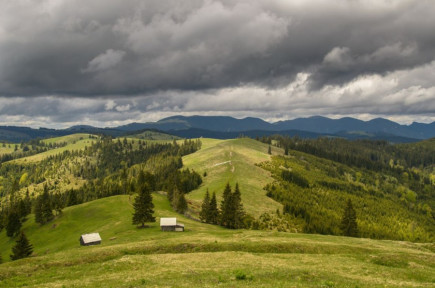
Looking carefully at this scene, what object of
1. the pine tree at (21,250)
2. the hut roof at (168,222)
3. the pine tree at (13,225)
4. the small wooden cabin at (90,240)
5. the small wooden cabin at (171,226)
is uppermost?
the hut roof at (168,222)

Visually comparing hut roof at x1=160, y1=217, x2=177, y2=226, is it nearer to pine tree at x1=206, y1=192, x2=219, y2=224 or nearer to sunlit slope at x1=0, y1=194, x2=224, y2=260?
sunlit slope at x1=0, y1=194, x2=224, y2=260

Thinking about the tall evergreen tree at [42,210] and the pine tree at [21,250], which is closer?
the pine tree at [21,250]

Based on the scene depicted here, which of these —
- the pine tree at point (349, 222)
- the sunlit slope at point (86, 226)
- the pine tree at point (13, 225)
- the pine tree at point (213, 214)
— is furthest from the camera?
the pine tree at point (13, 225)

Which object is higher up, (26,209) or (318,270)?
(318,270)

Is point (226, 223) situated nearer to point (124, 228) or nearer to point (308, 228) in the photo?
point (124, 228)

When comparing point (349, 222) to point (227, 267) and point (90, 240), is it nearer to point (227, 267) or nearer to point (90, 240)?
point (227, 267)

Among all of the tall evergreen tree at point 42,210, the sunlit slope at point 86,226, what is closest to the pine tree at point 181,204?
the sunlit slope at point 86,226

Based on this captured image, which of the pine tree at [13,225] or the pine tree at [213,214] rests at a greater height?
the pine tree at [213,214]

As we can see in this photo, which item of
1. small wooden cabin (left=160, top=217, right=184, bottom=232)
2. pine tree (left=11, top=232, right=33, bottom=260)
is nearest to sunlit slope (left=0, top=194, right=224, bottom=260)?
small wooden cabin (left=160, top=217, right=184, bottom=232)

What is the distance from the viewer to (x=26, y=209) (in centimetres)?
12344

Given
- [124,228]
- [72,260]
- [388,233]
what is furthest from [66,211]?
[388,233]

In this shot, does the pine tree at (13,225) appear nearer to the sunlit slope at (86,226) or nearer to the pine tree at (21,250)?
the sunlit slope at (86,226)

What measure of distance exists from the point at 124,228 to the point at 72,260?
43.3 m

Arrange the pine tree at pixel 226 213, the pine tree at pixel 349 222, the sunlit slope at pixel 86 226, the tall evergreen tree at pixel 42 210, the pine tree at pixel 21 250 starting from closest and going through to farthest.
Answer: the pine tree at pixel 21 250 → the sunlit slope at pixel 86 226 → the pine tree at pixel 226 213 → the pine tree at pixel 349 222 → the tall evergreen tree at pixel 42 210
